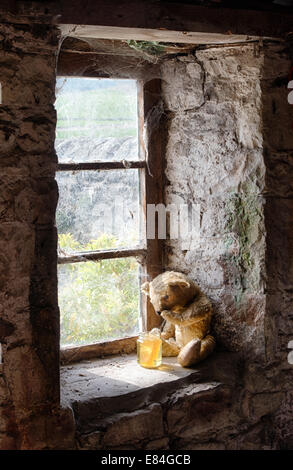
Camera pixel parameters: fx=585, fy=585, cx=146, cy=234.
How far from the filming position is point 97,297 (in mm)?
1976

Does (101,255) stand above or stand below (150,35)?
below

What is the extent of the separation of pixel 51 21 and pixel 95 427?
3.55 feet

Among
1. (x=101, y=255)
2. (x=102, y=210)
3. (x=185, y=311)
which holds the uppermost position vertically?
(x=102, y=210)

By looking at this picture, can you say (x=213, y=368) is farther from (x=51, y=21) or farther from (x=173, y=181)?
(x=51, y=21)

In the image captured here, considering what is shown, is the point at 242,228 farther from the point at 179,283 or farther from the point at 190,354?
the point at 190,354

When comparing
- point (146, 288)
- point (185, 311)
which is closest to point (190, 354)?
point (185, 311)

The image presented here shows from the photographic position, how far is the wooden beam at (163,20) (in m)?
1.50


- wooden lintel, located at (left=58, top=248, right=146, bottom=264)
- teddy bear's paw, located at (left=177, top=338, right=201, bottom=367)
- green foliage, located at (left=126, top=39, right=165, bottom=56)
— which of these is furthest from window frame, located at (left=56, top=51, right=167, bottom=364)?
teddy bear's paw, located at (left=177, top=338, right=201, bottom=367)

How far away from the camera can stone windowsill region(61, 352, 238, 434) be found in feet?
5.42

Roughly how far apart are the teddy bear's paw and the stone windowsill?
2 centimetres

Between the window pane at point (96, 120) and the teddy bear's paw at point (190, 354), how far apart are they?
663 millimetres

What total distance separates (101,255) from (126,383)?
0.43m

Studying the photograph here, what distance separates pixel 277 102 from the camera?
5.86 feet

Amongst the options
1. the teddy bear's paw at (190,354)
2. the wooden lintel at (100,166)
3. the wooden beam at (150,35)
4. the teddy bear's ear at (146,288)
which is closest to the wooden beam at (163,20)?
the wooden beam at (150,35)
